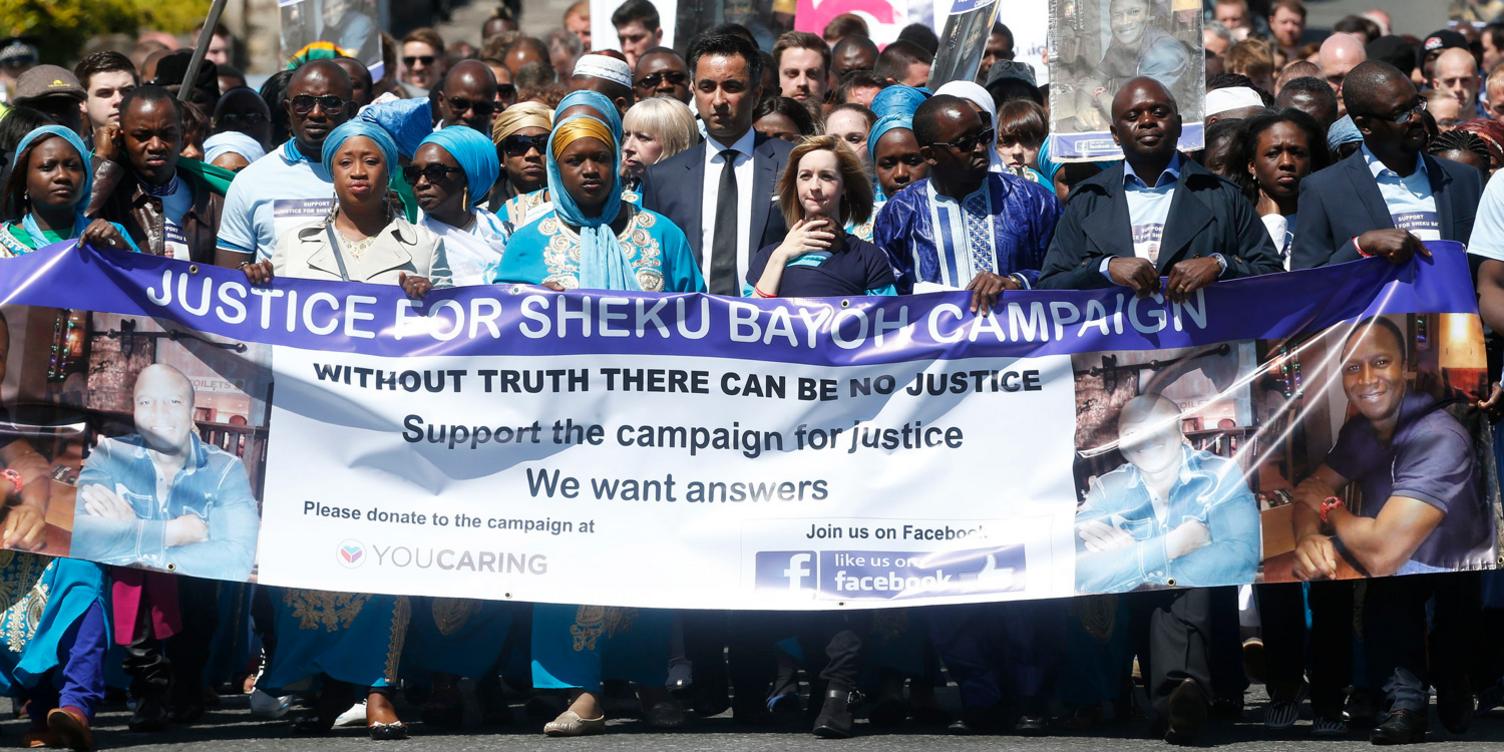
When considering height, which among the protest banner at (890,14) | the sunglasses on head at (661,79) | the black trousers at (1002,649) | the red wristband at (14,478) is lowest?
the black trousers at (1002,649)

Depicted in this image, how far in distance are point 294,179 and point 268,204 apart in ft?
0.91

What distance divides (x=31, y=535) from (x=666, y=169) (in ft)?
9.64

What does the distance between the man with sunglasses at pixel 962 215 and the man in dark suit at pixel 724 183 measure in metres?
0.79

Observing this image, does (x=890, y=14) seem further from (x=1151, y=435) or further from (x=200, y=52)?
(x=1151, y=435)

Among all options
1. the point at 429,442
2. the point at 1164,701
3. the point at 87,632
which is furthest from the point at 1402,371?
the point at 87,632

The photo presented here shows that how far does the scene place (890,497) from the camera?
769cm

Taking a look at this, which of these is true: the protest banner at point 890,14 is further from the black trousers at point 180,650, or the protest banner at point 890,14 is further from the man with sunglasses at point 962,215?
the black trousers at point 180,650

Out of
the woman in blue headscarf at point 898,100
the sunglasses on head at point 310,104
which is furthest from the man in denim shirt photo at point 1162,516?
the sunglasses on head at point 310,104

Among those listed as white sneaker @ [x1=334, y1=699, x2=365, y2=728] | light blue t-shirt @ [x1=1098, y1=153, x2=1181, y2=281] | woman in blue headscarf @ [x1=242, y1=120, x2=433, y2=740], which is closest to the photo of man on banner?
light blue t-shirt @ [x1=1098, y1=153, x2=1181, y2=281]

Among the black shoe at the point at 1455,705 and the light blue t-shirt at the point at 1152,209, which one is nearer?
the black shoe at the point at 1455,705

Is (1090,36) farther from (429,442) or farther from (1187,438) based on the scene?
(429,442)

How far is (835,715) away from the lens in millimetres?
7590

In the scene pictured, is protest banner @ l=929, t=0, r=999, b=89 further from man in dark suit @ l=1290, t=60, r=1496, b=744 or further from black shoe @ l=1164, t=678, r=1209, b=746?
black shoe @ l=1164, t=678, r=1209, b=746

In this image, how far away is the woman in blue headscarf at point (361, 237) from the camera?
26.3 feet
